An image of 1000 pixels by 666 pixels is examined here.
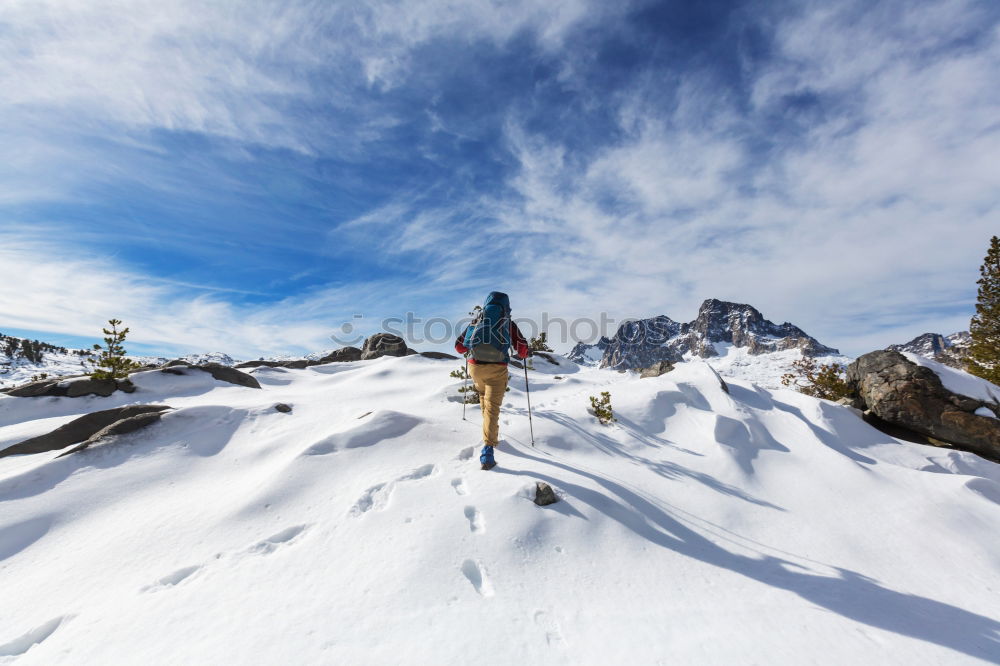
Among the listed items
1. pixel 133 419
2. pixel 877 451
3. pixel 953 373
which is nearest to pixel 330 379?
pixel 133 419

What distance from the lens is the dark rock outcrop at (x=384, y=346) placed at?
29312mm

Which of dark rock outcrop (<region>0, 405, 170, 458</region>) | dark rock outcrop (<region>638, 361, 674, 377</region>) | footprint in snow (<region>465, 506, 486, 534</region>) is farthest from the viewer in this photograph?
dark rock outcrop (<region>638, 361, 674, 377</region>)

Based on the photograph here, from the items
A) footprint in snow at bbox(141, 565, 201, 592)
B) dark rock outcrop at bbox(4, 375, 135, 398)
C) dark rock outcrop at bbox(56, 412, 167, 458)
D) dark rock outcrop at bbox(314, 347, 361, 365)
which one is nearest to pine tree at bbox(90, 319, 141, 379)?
dark rock outcrop at bbox(4, 375, 135, 398)

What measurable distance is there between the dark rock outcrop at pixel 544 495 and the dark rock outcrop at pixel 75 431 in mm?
7945

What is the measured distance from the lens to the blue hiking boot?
6031mm

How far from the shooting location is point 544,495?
5.08m

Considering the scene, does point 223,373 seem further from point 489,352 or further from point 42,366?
point 42,366

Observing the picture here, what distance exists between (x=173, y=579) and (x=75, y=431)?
22.2ft

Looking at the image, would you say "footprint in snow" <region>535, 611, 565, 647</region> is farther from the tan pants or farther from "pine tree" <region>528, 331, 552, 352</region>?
"pine tree" <region>528, 331, 552, 352</region>

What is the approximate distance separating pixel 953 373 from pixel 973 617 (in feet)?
32.9

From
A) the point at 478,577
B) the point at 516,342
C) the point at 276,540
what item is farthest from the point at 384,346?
the point at 478,577

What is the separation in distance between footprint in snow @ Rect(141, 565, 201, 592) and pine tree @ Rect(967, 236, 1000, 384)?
24.6m

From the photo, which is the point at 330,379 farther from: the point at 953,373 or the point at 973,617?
the point at 953,373

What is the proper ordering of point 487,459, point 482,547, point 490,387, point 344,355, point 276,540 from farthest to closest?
1. point 344,355
2. point 490,387
3. point 487,459
4. point 276,540
5. point 482,547
